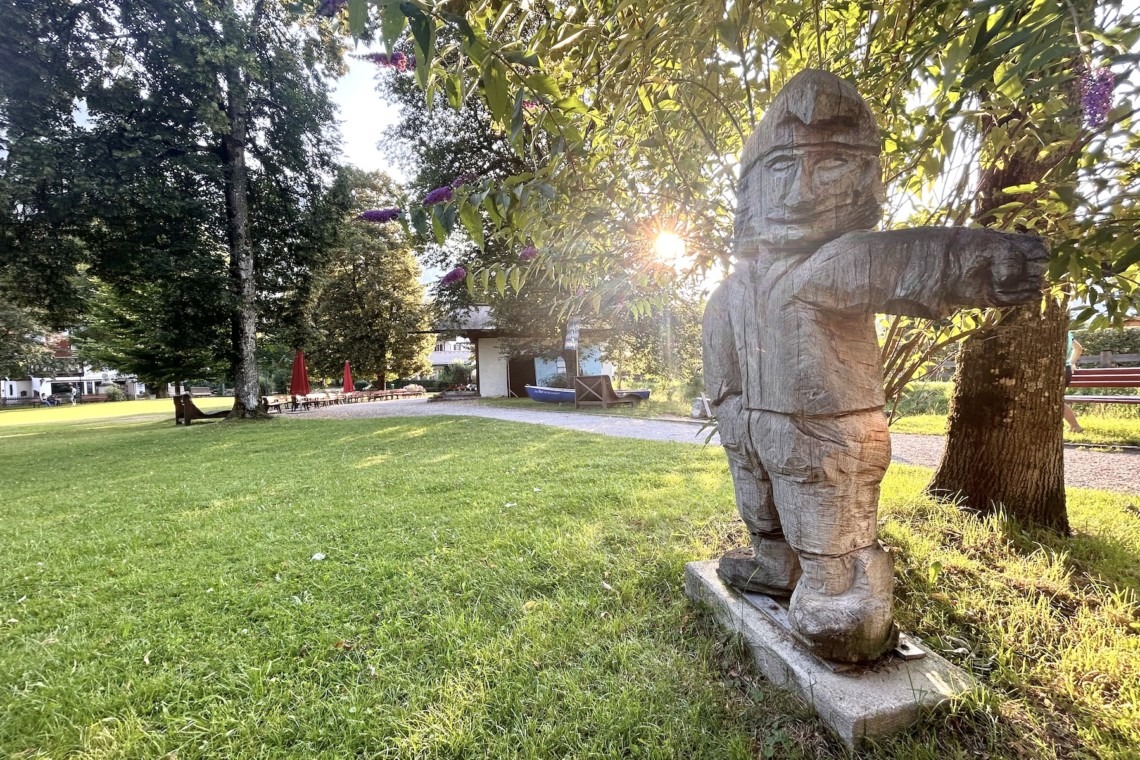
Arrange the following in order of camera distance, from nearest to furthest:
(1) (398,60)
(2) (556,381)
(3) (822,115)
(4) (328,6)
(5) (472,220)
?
(5) (472,220)
(3) (822,115)
(4) (328,6)
(1) (398,60)
(2) (556,381)

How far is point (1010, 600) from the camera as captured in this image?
2.13m

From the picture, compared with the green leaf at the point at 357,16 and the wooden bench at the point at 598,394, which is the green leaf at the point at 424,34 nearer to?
the green leaf at the point at 357,16

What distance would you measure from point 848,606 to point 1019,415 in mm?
2335

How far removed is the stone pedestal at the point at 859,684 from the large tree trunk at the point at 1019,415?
75.5 inches

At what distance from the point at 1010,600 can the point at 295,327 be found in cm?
1593

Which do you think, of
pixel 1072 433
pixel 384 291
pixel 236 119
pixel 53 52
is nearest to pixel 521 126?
pixel 1072 433

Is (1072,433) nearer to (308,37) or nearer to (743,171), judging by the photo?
(743,171)

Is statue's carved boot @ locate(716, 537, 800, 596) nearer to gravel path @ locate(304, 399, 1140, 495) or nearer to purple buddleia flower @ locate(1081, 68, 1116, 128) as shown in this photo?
gravel path @ locate(304, 399, 1140, 495)

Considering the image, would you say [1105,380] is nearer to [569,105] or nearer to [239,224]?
[569,105]

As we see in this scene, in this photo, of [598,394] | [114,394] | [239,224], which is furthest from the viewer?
[114,394]

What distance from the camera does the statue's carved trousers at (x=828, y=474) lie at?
1.51 metres

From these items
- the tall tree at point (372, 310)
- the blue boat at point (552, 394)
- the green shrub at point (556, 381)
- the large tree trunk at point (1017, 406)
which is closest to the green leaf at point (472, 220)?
the large tree trunk at point (1017, 406)

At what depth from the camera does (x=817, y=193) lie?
1.47 metres

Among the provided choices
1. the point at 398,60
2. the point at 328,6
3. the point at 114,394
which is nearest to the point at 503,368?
the point at 398,60
